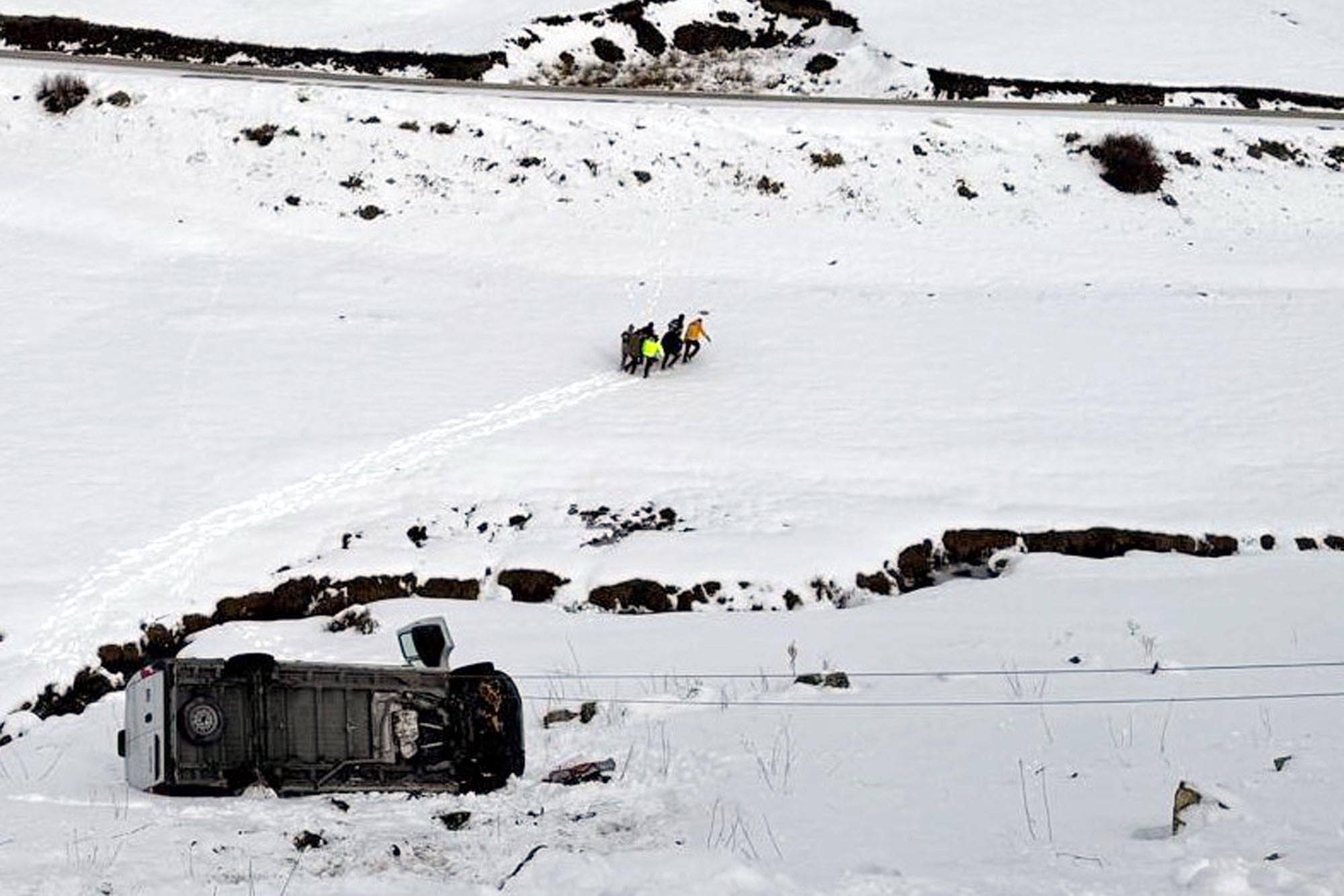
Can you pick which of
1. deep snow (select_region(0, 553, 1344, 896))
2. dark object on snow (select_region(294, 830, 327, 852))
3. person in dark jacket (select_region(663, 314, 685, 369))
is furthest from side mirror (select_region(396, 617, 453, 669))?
person in dark jacket (select_region(663, 314, 685, 369))

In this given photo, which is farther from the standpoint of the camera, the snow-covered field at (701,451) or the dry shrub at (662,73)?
the dry shrub at (662,73)

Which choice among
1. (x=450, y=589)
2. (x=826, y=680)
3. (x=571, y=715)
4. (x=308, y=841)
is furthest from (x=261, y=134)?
(x=308, y=841)

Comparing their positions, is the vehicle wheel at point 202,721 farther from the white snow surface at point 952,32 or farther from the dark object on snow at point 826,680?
the white snow surface at point 952,32

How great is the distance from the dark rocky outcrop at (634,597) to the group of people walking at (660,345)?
6254mm

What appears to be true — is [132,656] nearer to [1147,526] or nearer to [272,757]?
[272,757]

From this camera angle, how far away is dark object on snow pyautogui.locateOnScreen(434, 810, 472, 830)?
8500mm

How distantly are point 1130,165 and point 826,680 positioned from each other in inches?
867

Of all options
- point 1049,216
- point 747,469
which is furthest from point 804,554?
point 1049,216

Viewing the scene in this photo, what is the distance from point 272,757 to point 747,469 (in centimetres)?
1113

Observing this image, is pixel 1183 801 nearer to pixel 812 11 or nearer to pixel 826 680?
pixel 826 680

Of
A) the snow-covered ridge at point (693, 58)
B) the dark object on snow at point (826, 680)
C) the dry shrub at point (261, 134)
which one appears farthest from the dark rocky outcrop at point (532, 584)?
the snow-covered ridge at point (693, 58)

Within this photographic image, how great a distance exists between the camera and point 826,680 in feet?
40.0

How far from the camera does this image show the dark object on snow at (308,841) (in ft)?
25.2

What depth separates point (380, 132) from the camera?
28.3 m
